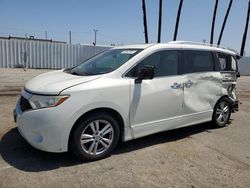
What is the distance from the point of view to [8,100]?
7523mm

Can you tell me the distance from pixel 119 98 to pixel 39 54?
54.2 feet

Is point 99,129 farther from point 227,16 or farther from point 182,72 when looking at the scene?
point 227,16

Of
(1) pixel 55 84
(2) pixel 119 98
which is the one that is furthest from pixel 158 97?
(1) pixel 55 84

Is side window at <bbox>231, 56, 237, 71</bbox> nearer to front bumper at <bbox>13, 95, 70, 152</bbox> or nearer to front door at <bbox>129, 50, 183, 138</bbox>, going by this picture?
front door at <bbox>129, 50, 183, 138</bbox>

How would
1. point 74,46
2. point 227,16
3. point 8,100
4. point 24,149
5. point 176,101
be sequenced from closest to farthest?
1. point 24,149
2. point 176,101
3. point 8,100
4. point 74,46
5. point 227,16

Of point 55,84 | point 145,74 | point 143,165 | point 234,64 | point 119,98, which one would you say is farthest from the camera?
point 234,64

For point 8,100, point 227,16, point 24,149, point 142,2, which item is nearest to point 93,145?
point 24,149

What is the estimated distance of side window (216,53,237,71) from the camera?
5.72m

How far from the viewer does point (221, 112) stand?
231 inches

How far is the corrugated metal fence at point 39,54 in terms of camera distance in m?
18.0

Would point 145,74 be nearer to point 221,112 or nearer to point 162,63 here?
point 162,63

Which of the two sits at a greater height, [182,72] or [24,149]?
[182,72]

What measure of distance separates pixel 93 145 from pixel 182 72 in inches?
85.6

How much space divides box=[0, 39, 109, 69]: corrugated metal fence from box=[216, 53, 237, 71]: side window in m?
15.6
